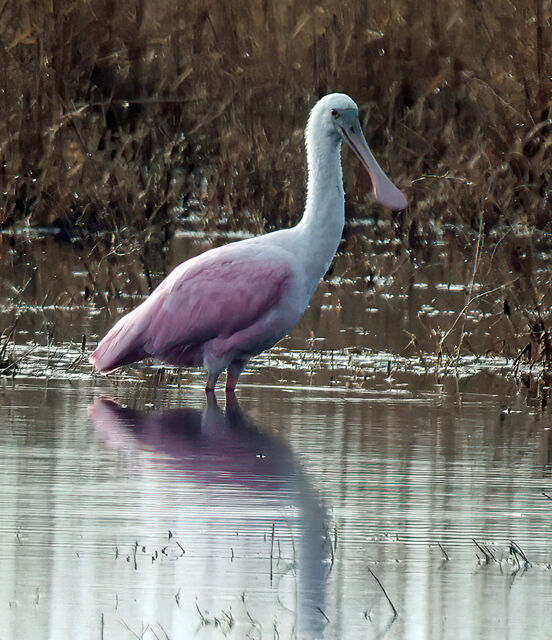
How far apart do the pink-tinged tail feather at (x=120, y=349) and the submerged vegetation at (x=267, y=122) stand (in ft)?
10.7

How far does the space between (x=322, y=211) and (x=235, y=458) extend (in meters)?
2.15

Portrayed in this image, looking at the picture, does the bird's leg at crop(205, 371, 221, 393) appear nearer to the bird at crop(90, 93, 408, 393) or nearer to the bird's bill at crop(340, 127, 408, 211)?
the bird at crop(90, 93, 408, 393)

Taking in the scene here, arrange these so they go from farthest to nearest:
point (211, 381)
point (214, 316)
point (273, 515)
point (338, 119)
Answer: point (338, 119) < point (214, 316) < point (211, 381) < point (273, 515)

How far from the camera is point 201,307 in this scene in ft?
27.8

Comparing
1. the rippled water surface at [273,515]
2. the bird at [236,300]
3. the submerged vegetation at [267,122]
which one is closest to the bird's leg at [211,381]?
the bird at [236,300]

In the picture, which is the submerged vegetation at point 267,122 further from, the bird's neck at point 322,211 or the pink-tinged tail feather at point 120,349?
the pink-tinged tail feather at point 120,349

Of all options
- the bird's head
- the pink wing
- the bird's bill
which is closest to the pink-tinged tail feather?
the pink wing

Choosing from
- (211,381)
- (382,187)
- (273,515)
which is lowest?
(273,515)

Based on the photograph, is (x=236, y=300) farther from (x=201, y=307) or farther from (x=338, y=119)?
(x=338, y=119)

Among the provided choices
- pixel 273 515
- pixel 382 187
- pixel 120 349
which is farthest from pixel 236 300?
pixel 273 515

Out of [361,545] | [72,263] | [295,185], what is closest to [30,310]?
[72,263]

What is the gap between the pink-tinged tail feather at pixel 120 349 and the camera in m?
8.33

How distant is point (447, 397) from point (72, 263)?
531 cm

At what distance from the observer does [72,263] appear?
13062 mm
